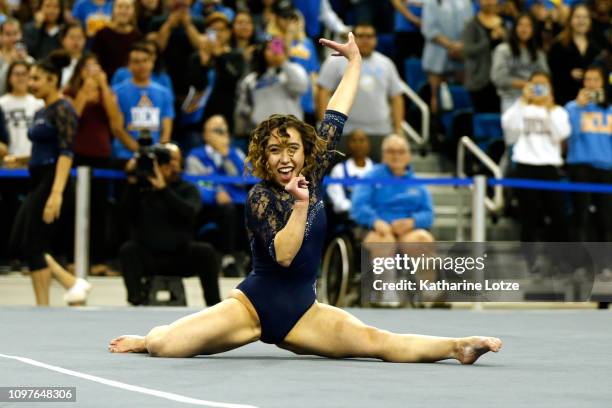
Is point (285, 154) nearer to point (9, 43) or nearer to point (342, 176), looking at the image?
point (342, 176)

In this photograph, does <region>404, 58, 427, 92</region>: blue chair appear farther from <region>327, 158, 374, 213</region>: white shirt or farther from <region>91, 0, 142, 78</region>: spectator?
<region>91, 0, 142, 78</region>: spectator

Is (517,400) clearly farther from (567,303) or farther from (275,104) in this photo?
(275,104)

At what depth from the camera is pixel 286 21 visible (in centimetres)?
1400

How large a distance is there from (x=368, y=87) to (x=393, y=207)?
7.24 ft

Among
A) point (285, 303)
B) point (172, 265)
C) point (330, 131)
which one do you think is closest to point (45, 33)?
point (172, 265)

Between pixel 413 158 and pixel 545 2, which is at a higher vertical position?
pixel 545 2

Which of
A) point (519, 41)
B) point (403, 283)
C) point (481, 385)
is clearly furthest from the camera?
point (519, 41)

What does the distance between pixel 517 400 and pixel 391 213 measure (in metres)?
6.46

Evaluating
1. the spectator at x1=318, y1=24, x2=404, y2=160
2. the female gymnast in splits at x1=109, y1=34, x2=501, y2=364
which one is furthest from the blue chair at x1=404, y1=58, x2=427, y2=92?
the female gymnast in splits at x1=109, y1=34, x2=501, y2=364

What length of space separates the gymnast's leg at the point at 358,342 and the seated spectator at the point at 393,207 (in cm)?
483

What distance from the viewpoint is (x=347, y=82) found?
6.85 m

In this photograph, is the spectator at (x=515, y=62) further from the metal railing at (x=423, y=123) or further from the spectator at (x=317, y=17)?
the spectator at (x=317, y=17)

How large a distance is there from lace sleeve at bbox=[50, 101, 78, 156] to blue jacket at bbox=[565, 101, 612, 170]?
200 inches

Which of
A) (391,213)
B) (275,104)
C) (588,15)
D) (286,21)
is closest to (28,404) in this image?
(391,213)
